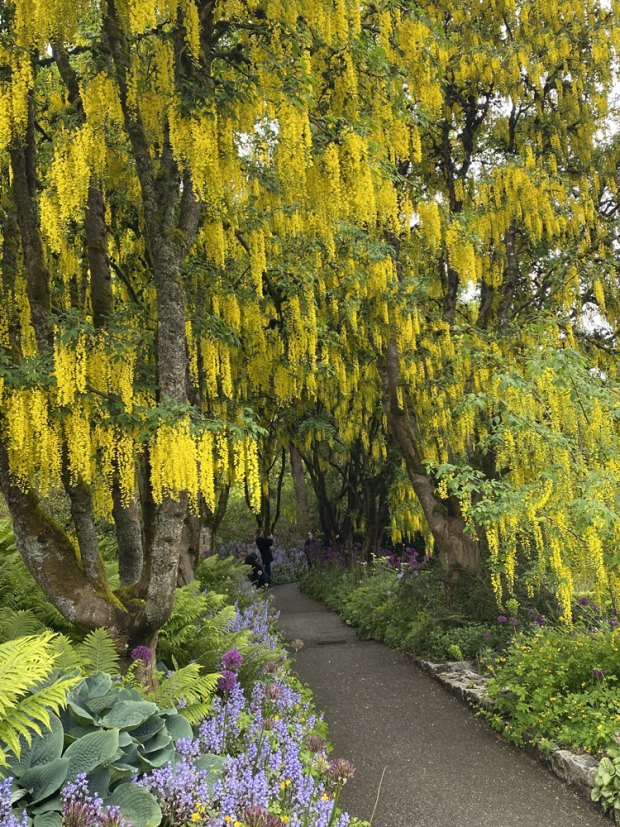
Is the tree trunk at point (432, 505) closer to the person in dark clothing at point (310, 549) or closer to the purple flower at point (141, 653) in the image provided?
the purple flower at point (141, 653)

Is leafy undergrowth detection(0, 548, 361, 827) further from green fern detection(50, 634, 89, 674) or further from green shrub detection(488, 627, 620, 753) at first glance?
green shrub detection(488, 627, 620, 753)

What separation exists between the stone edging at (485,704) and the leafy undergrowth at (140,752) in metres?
1.89

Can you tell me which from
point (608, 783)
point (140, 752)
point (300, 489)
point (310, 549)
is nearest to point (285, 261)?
point (140, 752)

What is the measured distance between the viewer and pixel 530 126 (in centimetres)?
1011

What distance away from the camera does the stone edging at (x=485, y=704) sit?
4.63 metres

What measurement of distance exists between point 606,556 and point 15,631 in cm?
503

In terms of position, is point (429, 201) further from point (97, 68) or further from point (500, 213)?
point (97, 68)

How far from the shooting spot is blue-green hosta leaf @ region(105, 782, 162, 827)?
9.03ft

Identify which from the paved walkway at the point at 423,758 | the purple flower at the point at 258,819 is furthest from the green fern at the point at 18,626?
the paved walkway at the point at 423,758

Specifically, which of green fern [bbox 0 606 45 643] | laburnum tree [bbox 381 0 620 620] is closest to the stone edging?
laburnum tree [bbox 381 0 620 620]

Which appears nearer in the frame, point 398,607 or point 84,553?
point 84,553

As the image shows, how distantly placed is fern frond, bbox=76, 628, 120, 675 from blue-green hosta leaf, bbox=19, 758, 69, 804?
3.56 feet

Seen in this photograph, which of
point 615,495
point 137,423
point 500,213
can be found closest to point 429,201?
point 500,213

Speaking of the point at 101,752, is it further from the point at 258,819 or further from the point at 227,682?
the point at 227,682
